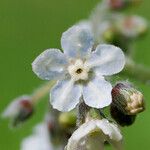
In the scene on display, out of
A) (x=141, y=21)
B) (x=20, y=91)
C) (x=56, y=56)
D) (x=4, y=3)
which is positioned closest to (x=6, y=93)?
(x=20, y=91)

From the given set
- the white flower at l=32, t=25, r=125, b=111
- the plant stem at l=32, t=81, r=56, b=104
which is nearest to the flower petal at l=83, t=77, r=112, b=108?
the white flower at l=32, t=25, r=125, b=111

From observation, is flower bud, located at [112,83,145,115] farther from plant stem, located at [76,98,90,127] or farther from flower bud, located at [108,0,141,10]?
flower bud, located at [108,0,141,10]

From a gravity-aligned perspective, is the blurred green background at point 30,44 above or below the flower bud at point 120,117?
below

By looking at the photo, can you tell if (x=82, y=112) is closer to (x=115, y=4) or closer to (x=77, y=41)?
(x=77, y=41)

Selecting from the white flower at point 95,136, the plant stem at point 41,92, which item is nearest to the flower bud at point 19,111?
the plant stem at point 41,92

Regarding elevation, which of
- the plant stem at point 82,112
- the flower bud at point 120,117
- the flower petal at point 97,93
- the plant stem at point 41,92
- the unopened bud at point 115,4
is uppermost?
the flower petal at point 97,93

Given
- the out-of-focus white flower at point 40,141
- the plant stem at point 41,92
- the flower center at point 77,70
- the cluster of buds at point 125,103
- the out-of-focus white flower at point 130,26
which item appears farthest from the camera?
the out-of-focus white flower at point 130,26

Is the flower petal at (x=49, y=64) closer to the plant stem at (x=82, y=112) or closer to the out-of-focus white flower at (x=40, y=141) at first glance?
the plant stem at (x=82, y=112)
